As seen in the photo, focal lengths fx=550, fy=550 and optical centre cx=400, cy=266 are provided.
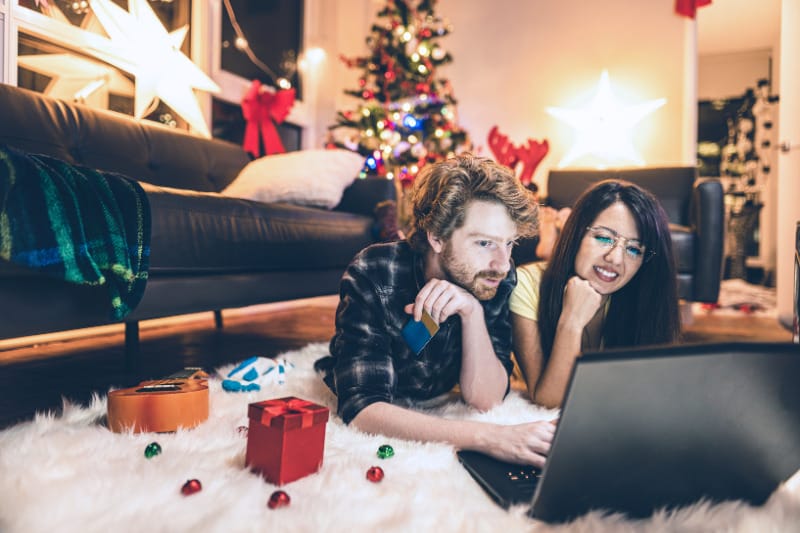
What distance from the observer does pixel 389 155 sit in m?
3.70

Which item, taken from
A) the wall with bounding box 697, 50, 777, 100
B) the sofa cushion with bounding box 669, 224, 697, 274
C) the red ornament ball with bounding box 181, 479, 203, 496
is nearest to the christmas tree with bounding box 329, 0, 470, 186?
the sofa cushion with bounding box 669, 224, 697, 274

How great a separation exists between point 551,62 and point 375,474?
4.24 metres

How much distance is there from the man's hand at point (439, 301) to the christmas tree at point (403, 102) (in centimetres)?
268

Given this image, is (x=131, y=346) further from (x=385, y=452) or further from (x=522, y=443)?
(x=522, y=443)

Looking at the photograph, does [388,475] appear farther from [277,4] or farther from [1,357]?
[277,4]

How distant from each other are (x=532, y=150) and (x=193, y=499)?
339 centimetres

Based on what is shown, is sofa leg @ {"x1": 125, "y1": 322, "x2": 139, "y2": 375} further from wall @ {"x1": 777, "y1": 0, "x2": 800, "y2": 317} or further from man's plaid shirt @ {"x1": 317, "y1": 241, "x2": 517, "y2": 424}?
wall @ {"x1": 777, "y1": 0, "x2": 800, "y2": 317}

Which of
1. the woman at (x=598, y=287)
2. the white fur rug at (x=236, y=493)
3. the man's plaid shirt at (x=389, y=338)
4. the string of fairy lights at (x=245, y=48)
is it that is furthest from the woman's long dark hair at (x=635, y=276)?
the string of fairy lights at (x=245, y=48)

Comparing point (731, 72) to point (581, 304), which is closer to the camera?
point (581, 304)

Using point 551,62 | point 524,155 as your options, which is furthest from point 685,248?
point 551,62

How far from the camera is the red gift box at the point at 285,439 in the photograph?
0.80 metres

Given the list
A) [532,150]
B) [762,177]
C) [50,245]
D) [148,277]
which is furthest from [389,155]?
[762,177]

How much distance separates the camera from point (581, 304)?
3.94ft

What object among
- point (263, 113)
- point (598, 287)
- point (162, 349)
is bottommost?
point (162, 349)
